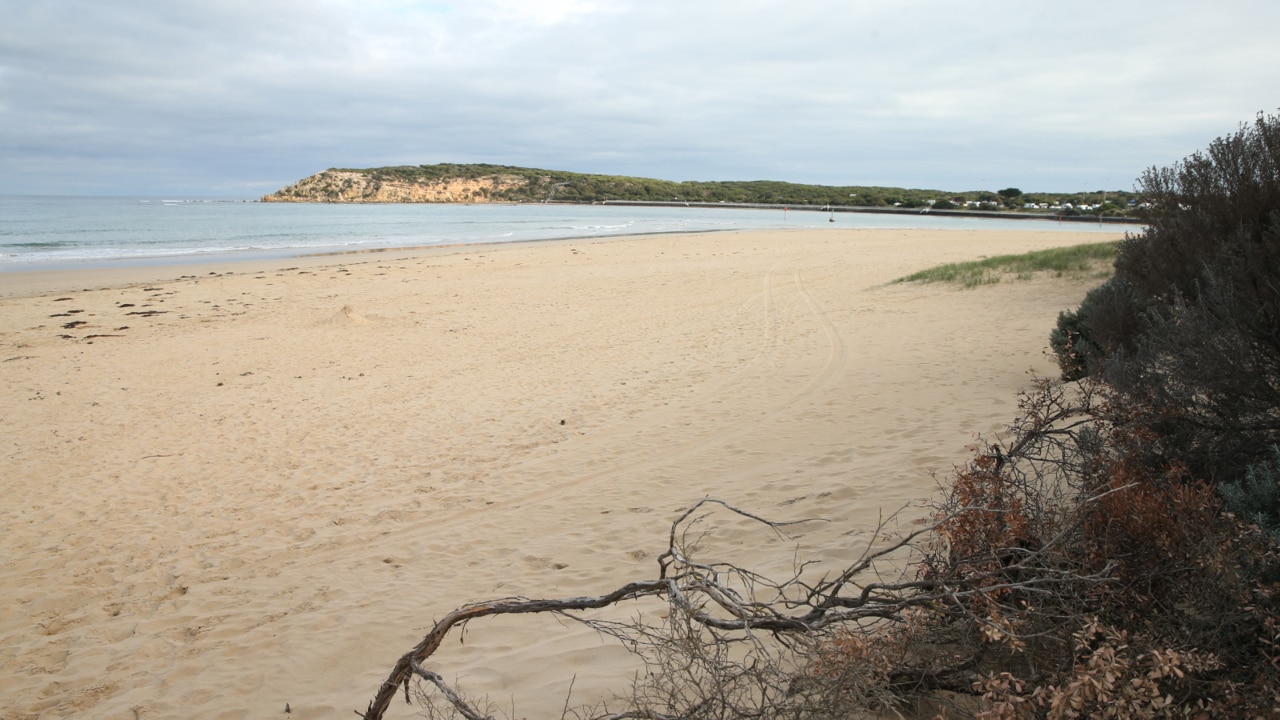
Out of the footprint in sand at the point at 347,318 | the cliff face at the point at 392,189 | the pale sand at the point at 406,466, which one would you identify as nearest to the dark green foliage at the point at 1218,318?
the pale sand at the point at 406,466

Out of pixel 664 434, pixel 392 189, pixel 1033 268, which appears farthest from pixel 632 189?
pixel 664 434

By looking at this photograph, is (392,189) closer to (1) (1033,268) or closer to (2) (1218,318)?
(1) (1033,268)

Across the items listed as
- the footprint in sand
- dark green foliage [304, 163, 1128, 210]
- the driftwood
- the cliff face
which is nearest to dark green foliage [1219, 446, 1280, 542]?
the driftwood

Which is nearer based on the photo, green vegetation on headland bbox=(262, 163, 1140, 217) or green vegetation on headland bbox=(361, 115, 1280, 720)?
green vegetation on headland bbox=(361, 115, 1280, 720)

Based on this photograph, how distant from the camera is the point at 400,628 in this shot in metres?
4.18

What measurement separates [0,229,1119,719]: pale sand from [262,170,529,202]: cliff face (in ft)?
427

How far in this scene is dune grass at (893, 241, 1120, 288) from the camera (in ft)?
54.5

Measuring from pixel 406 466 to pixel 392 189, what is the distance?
14168 cm

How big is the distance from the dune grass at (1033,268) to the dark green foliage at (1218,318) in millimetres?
11886

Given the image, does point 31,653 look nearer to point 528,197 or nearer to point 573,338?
point 573,338

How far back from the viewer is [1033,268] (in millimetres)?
17516

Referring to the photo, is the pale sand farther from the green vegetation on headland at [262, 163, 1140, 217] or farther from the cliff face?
the cliff face

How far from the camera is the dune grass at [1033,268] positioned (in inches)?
655

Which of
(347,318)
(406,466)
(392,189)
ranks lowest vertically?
(406,466)
